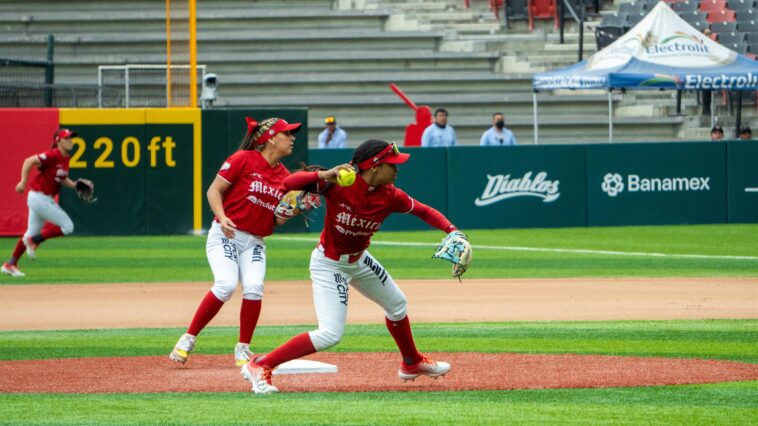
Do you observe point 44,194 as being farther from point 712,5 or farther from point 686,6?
point 712,5

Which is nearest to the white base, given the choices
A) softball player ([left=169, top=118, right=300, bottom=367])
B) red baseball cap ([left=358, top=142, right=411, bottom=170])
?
softball player ([left=169, top=118, right=300, bottom=367])

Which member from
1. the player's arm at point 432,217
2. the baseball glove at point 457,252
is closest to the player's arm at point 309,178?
the player's arm at point 432,217

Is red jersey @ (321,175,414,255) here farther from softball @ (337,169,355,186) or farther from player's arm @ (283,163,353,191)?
softball @ (337,169,355,186)

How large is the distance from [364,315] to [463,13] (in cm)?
2226

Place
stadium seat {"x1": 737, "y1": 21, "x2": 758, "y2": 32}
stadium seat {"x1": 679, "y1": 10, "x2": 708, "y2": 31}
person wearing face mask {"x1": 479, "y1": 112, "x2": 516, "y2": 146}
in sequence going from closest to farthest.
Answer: person wearing face mask {"x1": 479, "y1": 112, "x2": 516, "y2": 146} < stadium seat {"x1": 737, "y1": 21, "x2": 758, "y2": 32} < stadium seat {"x1": 679, "y1": 10, "x2": 708, "y2": 31}

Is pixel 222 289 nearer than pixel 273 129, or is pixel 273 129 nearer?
pixel 222 289

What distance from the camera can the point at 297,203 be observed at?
30.8ft

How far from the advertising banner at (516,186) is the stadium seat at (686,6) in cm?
897

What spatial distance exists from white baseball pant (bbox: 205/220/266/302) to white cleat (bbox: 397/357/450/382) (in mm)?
1492

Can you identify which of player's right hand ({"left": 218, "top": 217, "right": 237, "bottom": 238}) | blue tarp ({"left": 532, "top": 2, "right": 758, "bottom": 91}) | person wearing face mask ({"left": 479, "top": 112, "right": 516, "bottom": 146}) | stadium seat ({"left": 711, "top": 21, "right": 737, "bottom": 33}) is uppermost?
stadium seat ({"left": 711, "top": 21, "right": 737, "bottom": 33})

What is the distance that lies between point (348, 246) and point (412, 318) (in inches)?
201

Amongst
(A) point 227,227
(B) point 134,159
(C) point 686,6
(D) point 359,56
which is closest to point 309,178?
(A) point 227,227

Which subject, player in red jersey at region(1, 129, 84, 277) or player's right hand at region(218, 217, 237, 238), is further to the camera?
player in red jersey at region(1, 129, 84, 277)

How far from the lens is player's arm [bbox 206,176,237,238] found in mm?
10234
